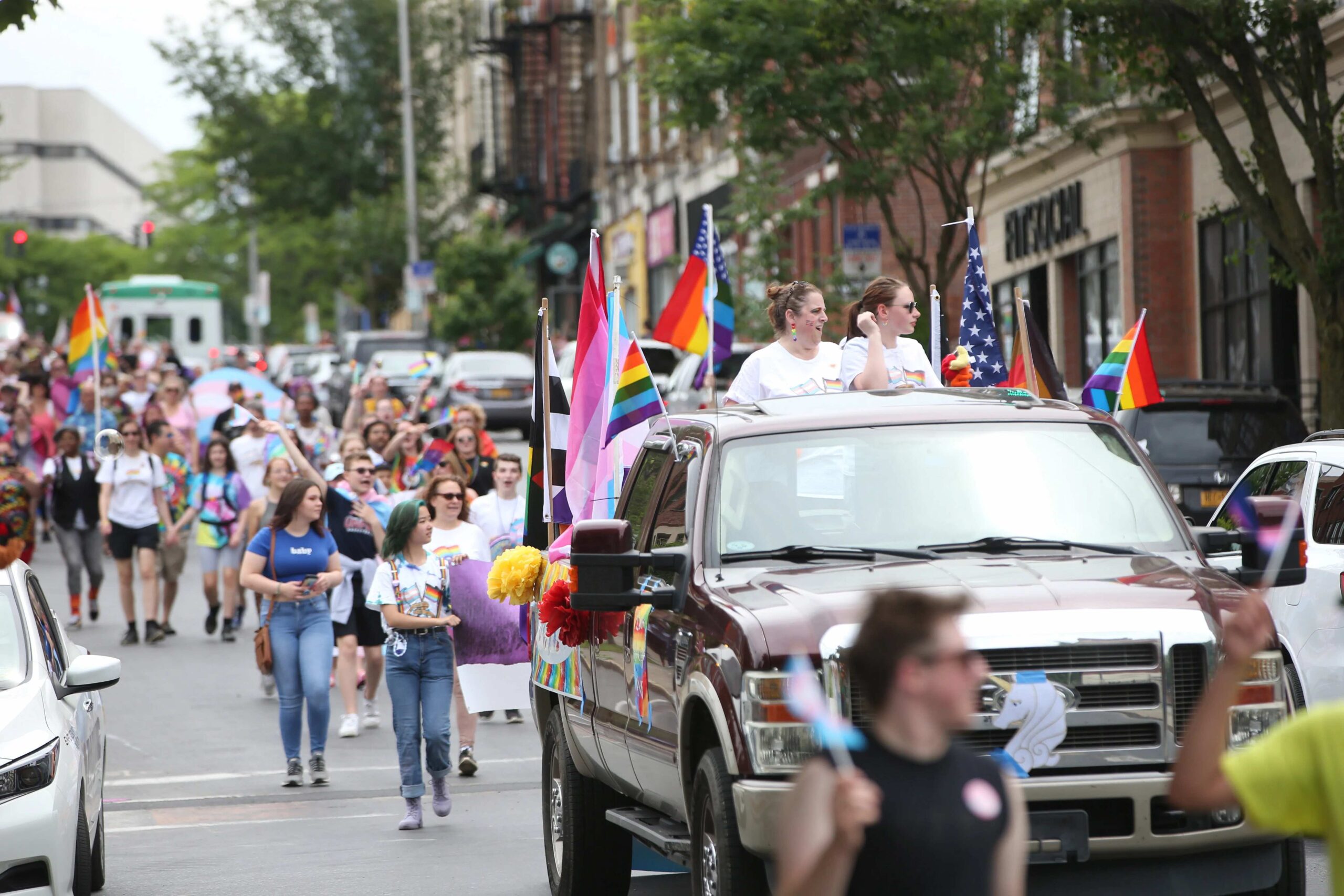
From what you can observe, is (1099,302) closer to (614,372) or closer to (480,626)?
(480,626)

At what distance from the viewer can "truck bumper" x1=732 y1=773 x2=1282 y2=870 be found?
5.95 metres

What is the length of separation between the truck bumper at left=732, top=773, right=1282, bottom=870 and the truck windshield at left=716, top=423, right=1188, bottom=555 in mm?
1098

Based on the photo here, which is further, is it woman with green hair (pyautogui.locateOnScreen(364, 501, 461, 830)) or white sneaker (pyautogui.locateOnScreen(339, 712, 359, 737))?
white sneaker (pyautogui.locateOnScreen(339, 712, 359, 737))

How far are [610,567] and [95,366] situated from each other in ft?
56.6

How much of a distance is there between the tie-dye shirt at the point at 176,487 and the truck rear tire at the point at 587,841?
1173 cm

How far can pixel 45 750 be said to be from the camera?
26.0ft

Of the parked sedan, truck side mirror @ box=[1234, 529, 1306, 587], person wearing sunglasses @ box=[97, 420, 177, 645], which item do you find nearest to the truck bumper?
truck side mirror @ box=[1234, 529, 1306, 587]

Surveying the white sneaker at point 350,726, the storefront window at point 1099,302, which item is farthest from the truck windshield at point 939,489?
the storefront window at point 1099,302

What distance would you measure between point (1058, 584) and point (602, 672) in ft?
7.95

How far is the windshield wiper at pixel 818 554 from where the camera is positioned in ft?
22.2

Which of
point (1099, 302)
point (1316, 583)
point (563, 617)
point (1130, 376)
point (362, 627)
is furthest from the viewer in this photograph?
point (1099, 302)

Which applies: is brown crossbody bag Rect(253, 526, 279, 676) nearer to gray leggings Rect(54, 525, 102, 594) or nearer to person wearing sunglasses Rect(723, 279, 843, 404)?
person wearing sunglasses Rect(723, 279, 843, 404)

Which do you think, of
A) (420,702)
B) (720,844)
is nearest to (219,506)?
(420,702)

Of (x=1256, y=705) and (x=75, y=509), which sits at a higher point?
(x=75, y=509)
